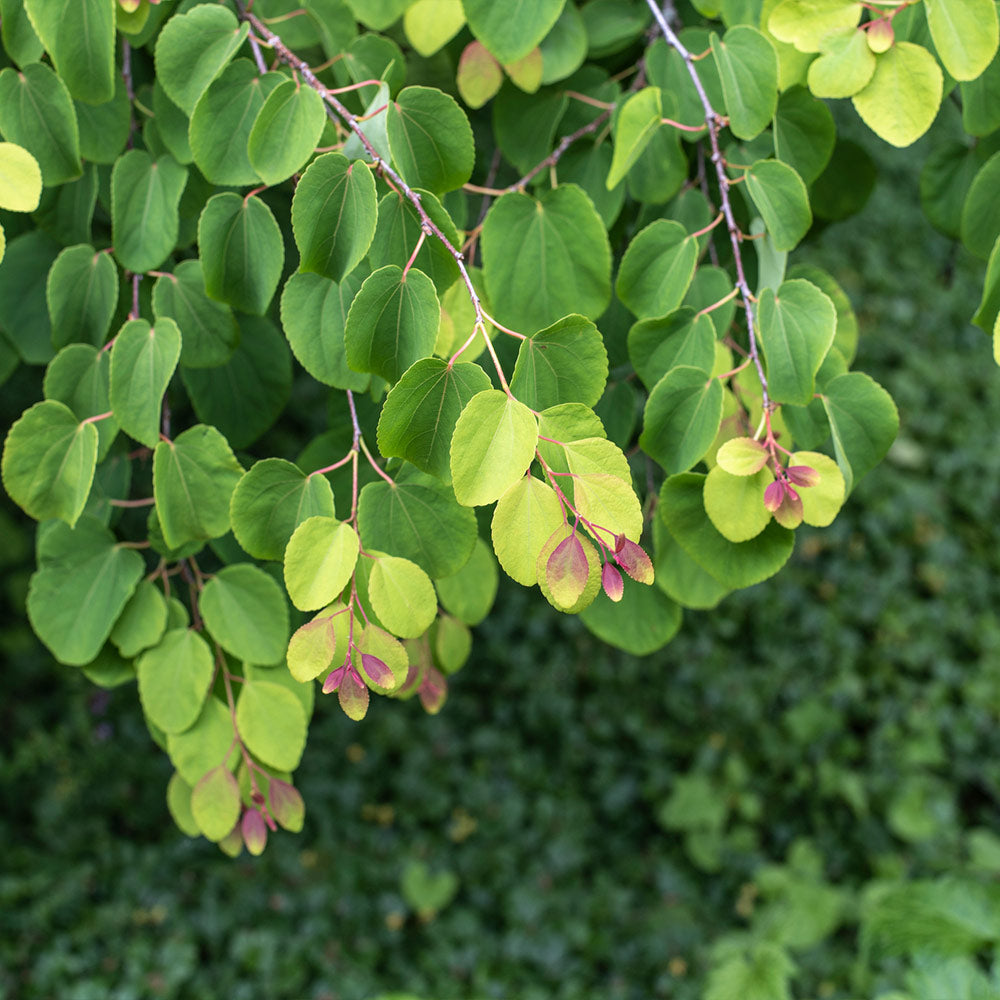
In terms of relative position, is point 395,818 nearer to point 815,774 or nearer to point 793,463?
point 815,774

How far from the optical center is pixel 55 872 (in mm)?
2527

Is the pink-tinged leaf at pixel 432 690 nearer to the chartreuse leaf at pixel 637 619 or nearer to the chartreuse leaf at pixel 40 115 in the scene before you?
the chartreuse leaf at pixel 637 619

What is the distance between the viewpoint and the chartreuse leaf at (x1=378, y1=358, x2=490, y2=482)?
2.31ft

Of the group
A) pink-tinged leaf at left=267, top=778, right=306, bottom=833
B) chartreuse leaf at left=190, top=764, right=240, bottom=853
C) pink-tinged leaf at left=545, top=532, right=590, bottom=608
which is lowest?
pink-tinged leaf at left=267, top=778, right=306, bottom=833

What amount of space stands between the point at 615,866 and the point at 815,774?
0.72 metres

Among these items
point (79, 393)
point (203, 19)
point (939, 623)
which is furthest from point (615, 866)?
point (203, 19)

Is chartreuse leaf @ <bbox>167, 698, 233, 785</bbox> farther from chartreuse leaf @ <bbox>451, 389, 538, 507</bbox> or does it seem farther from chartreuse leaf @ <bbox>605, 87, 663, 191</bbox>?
chartreuse leaf @ <bbox>605, 87, 663, 191</bbox>

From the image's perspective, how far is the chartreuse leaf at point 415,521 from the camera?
858mm

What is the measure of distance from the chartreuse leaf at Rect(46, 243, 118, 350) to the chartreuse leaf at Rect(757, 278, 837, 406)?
2.28 ft

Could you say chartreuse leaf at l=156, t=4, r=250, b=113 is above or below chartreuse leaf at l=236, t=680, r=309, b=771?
above

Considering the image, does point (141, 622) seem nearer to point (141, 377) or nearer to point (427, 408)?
point (141, 377)

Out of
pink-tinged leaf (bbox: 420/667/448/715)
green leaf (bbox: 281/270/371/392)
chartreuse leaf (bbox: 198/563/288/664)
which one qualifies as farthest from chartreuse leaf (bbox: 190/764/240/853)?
green leaf (bbox: 281/270/371/392)

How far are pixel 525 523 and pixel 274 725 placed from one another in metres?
0.50

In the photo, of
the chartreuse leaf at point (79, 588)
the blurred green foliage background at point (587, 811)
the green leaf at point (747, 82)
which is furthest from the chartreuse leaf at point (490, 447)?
the blurred green foliage background at point (587, 811)
